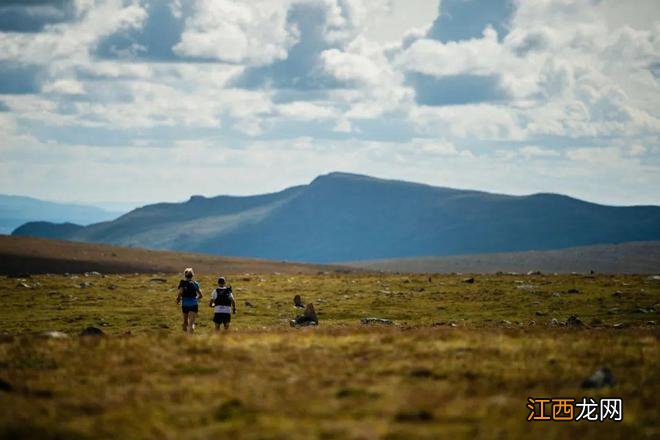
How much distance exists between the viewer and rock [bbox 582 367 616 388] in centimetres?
1864

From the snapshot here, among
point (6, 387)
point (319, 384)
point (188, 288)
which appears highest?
point (188, 288)

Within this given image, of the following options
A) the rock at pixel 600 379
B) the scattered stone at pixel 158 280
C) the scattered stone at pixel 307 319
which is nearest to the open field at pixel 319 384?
the rock at pixel 600 379

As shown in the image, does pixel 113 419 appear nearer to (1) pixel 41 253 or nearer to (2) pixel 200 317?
(2) pixel 200 317

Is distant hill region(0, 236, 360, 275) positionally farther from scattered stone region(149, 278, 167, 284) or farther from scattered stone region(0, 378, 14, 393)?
scattered stone region(0, 378, 14, 393)

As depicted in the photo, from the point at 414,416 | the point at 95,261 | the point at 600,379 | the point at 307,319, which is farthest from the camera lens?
the point at 95,261

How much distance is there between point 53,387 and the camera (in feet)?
60.9

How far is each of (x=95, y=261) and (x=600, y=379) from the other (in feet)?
426

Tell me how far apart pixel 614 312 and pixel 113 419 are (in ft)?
135

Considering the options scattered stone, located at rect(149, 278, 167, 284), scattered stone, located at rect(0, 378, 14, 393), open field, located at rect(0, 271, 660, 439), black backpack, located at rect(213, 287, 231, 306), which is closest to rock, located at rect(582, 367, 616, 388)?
open field, located at rect(0, 271, 660, 439)

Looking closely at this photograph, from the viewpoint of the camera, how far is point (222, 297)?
33.4 metres

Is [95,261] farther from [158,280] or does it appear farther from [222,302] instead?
[222,302]

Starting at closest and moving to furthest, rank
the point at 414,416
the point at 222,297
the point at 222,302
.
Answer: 1. the point at 414,416
2. the point at 222,297
3. the point at 222,302

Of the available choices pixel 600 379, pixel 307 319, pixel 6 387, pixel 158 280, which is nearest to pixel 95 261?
pixel 158 280

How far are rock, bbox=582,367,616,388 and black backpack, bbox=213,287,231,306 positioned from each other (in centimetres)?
1778
